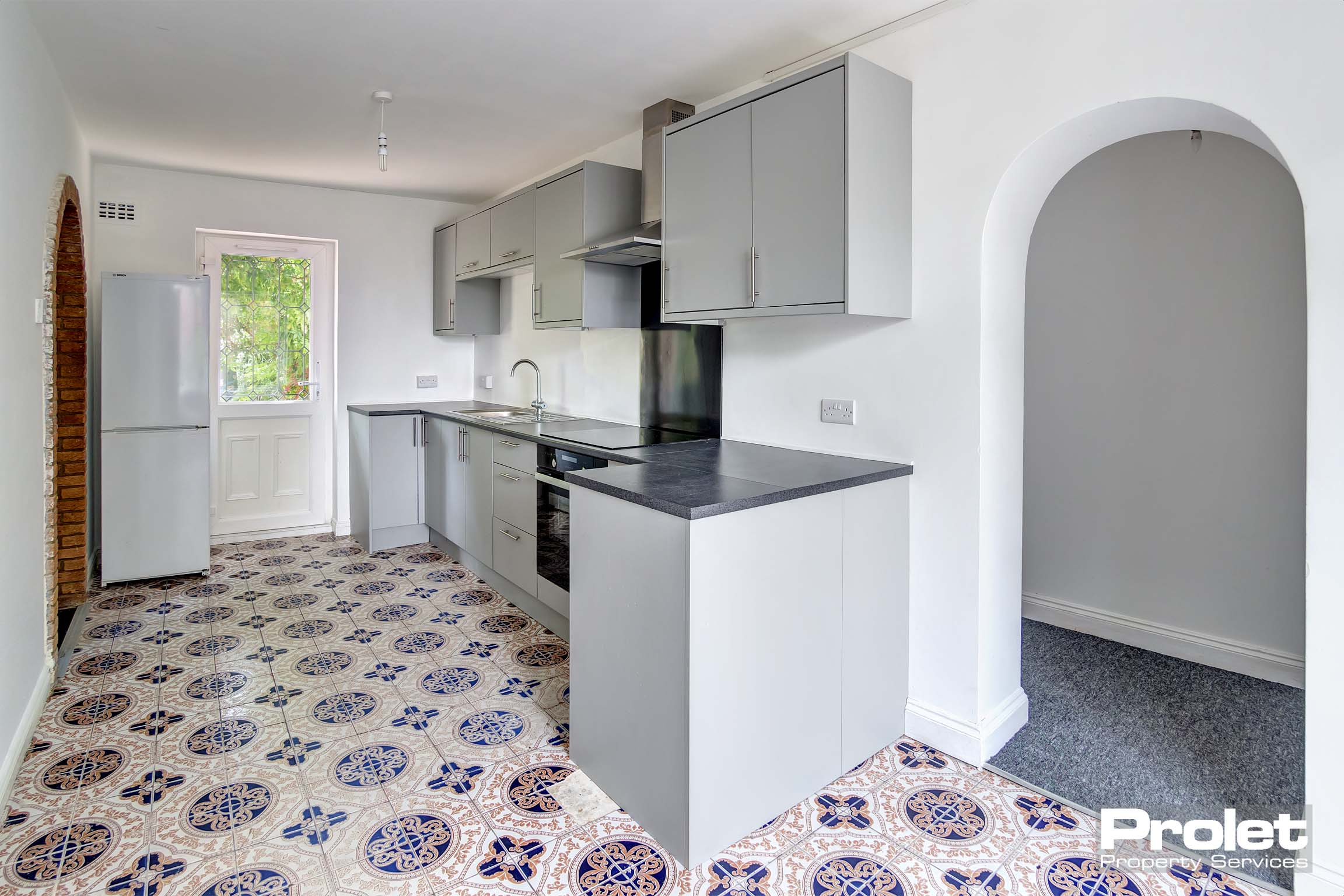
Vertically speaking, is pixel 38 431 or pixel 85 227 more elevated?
pixel 85 227

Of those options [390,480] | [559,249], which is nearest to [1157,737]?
[559,249]

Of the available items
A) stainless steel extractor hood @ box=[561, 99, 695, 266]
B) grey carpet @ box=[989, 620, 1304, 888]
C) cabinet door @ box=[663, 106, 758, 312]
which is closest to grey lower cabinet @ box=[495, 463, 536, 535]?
stainless steel extractor hood @ box=[561, 99, 695, 266]

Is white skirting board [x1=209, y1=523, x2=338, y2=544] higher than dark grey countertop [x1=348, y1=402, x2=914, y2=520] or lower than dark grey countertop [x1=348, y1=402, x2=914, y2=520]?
lower

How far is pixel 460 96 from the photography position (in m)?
3.29

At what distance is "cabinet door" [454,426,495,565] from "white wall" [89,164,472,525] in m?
1.48

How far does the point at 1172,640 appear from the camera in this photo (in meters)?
3.10

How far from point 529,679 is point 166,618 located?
1960 mm

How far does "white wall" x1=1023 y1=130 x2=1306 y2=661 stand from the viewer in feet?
9.20

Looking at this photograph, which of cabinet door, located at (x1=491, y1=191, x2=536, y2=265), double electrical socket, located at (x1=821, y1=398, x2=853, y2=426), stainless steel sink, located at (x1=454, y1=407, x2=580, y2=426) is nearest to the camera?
double electrical socket, located at (x1=821, y1=398, x2=853, y2=426)

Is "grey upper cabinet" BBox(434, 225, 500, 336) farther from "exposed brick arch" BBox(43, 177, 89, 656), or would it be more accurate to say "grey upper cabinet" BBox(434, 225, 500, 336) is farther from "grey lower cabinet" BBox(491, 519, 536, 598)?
"exposed brick arch" BBox(43, 177, 89, 656)

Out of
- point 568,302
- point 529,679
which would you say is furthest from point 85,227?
point 529,679

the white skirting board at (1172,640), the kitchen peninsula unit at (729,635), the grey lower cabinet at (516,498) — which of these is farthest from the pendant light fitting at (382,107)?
the white skirting board at (1172,640)

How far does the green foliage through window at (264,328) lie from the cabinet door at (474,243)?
1.13 metres

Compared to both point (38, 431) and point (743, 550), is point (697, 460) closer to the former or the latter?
point (743, 550)
